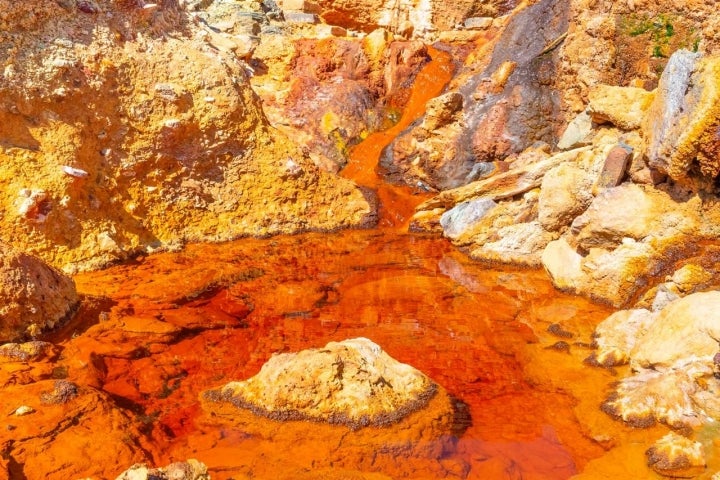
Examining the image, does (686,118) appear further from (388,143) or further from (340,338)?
(388,143)

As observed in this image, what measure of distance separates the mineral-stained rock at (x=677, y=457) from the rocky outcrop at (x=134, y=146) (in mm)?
6234

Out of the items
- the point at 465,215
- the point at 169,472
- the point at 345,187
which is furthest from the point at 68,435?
the point at 345,187

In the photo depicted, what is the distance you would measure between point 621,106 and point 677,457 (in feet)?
18.5

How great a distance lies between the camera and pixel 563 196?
7.48 metres

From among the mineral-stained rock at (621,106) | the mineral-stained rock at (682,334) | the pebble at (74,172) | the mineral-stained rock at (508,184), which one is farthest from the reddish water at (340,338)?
the mineral-stained rock at (621,106)

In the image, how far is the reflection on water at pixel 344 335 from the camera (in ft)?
12.0

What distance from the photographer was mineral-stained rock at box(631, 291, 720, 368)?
13.9 feet

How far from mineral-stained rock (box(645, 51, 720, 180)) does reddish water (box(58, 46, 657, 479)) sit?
5.78ft

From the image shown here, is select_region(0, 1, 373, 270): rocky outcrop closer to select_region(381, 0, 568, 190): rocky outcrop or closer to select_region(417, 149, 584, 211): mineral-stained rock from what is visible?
select_region(417, 149, 584, 211): mineral-stained rock

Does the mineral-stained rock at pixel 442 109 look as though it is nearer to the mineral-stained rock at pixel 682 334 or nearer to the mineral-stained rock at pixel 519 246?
the mineral-stained rock at pixel 519 246

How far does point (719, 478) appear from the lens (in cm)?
310

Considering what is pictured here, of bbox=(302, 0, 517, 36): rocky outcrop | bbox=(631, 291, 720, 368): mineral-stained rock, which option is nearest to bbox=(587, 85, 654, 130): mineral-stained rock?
bbox=(631, 291, 720, 368): mineral-stained rock

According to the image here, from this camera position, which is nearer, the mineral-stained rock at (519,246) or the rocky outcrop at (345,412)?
the rocky outcrop at (345,412)

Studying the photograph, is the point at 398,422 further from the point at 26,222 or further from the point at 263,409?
the point at 26,222
